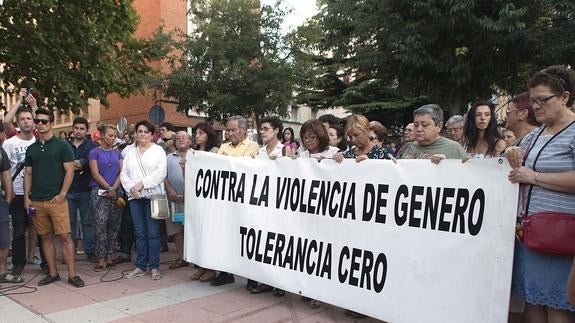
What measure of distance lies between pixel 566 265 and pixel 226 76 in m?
19.8

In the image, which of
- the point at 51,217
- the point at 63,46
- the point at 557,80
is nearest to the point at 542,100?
the point at 557,80

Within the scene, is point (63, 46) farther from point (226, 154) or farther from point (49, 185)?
point (226, 154)

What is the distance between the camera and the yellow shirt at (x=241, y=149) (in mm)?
5441

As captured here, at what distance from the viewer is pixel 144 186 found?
561cm

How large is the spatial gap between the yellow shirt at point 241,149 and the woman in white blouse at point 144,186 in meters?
0.79

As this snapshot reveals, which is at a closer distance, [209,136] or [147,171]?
[147,171]

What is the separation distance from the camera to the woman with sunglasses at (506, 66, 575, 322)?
271cm

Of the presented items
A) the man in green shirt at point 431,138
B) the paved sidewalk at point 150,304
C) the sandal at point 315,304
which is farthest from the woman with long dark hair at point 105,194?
the man in green shirt at point 431,138

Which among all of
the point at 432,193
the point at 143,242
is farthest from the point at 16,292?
the point at 432,193

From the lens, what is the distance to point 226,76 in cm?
2156

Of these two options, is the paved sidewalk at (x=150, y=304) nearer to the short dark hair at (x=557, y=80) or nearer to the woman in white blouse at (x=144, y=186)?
the woman in white blouse at (x=144, y=186)

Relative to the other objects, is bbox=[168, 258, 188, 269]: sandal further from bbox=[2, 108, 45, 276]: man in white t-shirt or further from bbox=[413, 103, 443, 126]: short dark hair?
bbox=[413, 103, 443, 126]: short dark hair

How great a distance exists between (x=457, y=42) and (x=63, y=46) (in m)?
10.6

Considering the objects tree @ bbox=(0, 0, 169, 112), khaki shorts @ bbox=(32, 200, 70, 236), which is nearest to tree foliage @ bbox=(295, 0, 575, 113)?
tree @ bbox=(0, 0, 169, 112)
